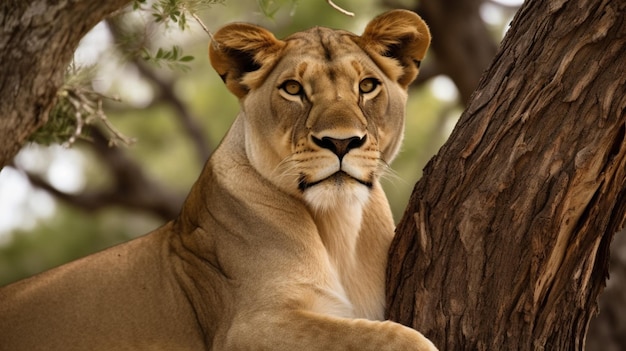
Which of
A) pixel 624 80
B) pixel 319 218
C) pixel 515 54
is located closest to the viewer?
pixel 624 80

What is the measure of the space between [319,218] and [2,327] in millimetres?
1474

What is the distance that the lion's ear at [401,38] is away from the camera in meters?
4.45

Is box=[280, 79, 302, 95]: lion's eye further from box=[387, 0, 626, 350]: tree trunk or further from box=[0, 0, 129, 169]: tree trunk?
box=[0, 0, 129, 169]: tree trunk

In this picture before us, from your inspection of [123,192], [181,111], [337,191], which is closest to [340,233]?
[337,191]

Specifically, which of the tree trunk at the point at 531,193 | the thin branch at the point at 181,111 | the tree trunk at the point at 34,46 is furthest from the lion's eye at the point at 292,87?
the thin branch at the point at 181,111

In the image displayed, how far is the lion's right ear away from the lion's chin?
→ 600 mm

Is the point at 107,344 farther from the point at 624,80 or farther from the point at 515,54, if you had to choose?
the point at 624,80

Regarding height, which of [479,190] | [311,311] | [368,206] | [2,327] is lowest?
[2,327]

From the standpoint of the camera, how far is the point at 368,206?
4594 mm

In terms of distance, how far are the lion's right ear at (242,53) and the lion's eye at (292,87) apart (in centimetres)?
19

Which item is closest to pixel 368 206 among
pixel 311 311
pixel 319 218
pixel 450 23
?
pixel 319 218

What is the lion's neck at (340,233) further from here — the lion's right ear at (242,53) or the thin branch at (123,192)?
the thin branch at (123,192)

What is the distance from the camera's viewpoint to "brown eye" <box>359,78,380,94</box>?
429 cm

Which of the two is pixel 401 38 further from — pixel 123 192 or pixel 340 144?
pixel 123 192
